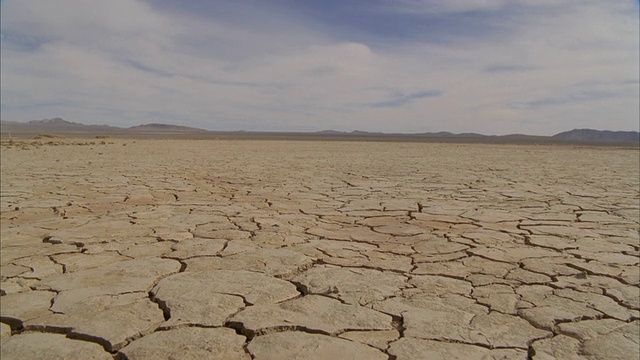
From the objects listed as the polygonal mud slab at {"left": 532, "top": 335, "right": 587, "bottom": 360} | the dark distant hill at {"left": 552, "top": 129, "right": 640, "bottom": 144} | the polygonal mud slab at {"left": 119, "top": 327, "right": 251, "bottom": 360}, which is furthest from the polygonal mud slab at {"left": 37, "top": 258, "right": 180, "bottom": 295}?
the dark distant hill at {"left": 552, "top": 129, "right": 640, "bottom": 144}

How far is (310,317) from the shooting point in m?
1.88

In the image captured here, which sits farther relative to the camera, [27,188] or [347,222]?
[27,188]

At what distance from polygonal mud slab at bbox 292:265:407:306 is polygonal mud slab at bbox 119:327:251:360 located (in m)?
0.56

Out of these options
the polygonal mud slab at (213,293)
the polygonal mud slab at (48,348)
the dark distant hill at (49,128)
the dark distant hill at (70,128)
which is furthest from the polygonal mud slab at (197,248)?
the dark distant hill at (70,128)

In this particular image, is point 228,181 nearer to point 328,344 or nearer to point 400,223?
point 400,223

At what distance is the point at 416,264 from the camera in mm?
2623

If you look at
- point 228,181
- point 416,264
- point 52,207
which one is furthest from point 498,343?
point 228,181

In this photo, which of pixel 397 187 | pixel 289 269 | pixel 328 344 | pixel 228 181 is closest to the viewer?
pixel 328 344

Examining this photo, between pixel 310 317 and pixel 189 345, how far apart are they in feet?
1.59

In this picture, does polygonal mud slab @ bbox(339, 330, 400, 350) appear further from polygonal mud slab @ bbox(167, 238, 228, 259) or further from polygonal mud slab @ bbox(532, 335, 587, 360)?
polygonal mud slab @ bbox(167, 238, 228, 259)

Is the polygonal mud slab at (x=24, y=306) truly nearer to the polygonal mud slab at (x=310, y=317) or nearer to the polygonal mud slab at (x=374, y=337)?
the polygonal mud slab at (x=310, y=317)

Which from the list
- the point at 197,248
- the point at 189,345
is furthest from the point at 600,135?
the point at 189,345

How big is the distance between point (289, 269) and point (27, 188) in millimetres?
4300

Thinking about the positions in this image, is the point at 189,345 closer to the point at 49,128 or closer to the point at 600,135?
the point at 49,128
